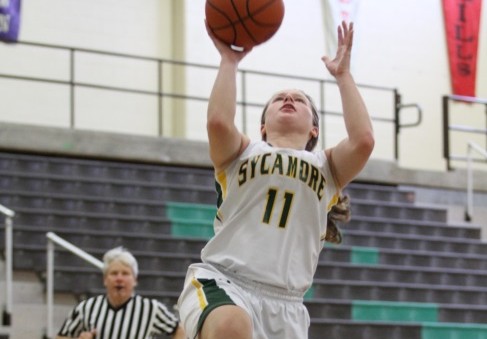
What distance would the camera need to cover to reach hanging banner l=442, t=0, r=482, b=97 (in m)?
14.6

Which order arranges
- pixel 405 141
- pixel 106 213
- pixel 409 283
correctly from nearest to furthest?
pixel 106 213 < pixel 409 283 < pixel 405 141

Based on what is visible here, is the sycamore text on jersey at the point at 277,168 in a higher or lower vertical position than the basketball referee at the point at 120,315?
higher

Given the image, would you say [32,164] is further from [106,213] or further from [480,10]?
[480,10]

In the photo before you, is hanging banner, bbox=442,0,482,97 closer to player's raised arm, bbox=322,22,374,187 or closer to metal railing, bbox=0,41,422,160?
metal railing, bbox=0,41,422,160

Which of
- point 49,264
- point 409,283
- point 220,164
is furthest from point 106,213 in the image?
point 220,164

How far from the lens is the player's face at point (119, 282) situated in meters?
6.69

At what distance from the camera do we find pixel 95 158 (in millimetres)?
10656

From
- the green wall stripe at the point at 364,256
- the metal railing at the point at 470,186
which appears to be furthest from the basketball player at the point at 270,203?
the metal railing at the point at 470,186

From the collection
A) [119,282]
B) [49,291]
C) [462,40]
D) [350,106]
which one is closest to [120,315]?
[119,282]

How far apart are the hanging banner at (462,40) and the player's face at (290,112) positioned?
10487mm

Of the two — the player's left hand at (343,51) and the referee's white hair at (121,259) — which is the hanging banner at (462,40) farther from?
the player's left hand at (343,51)

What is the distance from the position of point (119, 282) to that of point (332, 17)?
7488 millimetres

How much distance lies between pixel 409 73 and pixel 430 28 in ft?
2.19

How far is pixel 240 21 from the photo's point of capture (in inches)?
162
